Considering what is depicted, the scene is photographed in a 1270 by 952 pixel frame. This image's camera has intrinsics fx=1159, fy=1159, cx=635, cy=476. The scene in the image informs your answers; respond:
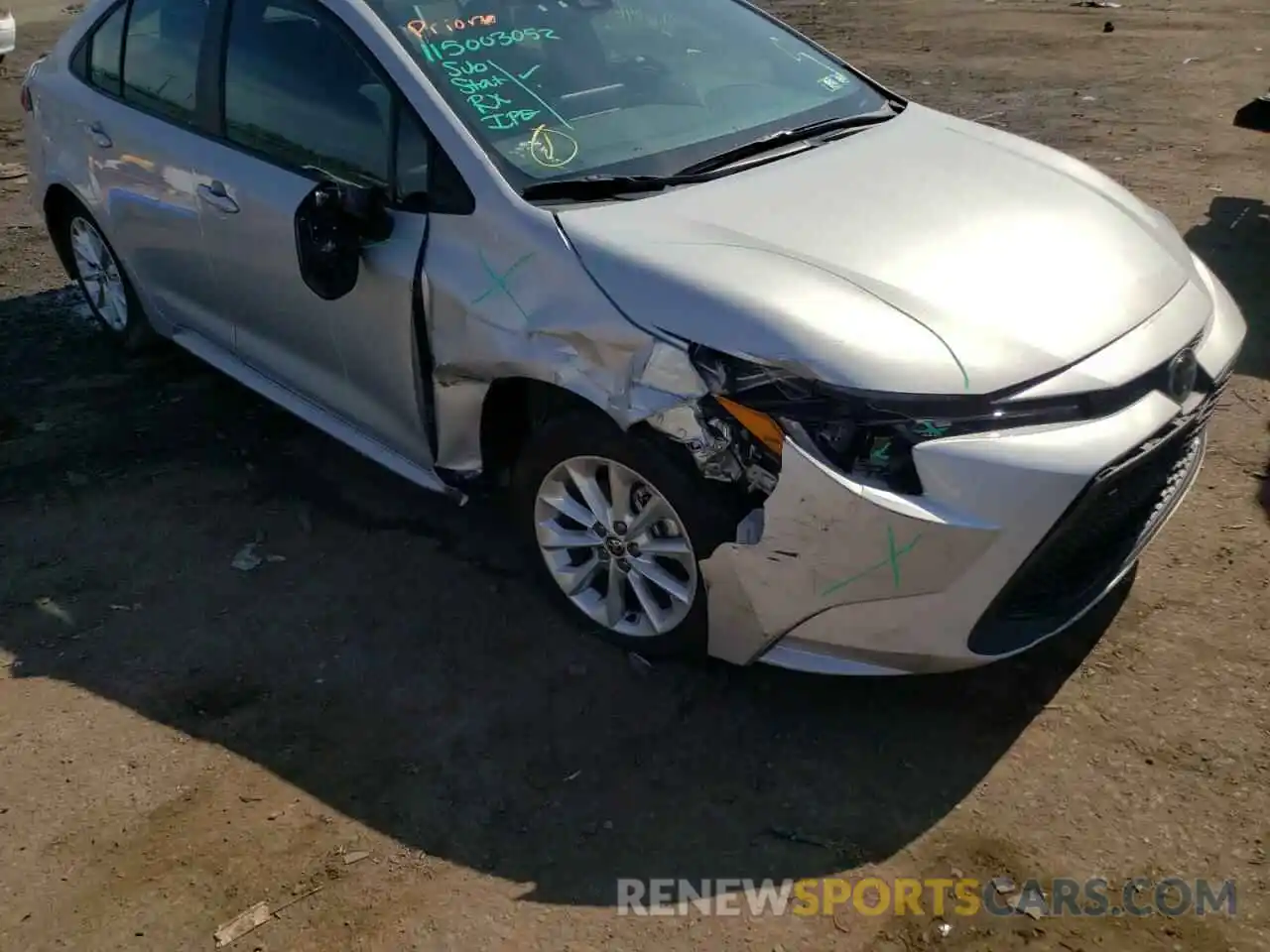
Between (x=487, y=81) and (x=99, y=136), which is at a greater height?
(x=487, y=81)

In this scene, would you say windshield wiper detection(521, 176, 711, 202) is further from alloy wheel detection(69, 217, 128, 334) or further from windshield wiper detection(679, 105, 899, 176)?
alloy wheel detection(69, 217, 128, 334)

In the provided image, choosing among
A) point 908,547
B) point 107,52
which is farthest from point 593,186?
point 107,52

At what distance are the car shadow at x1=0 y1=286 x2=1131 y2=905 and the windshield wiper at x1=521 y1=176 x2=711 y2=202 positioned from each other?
1.28 meters

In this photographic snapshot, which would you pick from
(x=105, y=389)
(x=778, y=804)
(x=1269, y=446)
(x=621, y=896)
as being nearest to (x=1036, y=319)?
(x=778, y=804)

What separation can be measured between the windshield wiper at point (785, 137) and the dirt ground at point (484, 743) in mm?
1442

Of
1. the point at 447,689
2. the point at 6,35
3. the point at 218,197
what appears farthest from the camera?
the point at 6,35

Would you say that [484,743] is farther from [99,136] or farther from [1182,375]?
[99,136]

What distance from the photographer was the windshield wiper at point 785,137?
3.41 meters

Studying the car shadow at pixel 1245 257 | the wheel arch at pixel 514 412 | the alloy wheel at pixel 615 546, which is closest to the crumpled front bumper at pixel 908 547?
the alloy wheel at pixel 615 546

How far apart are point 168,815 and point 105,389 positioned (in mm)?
2829

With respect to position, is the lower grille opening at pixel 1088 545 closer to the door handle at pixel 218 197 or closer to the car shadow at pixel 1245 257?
the car shadow at pixel 1245 257

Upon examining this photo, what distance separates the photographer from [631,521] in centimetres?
318

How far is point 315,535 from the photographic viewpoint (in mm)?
4129

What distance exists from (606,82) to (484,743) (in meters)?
2.03
